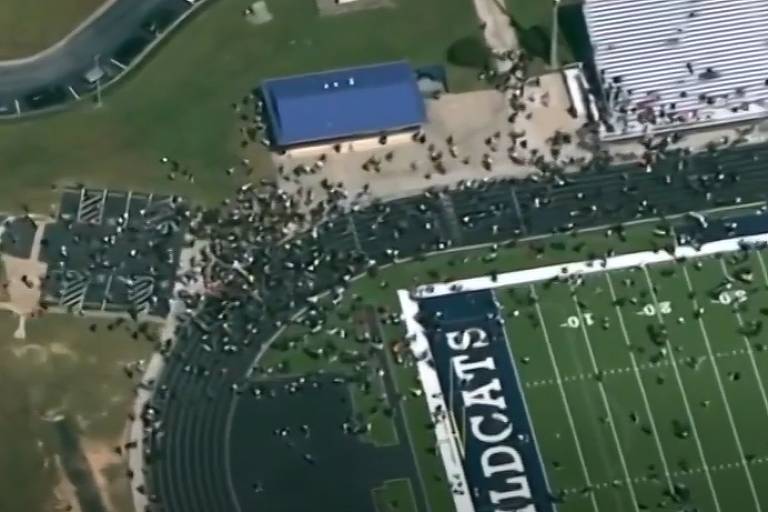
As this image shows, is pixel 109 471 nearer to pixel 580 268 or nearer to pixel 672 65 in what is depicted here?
pixel 580 268

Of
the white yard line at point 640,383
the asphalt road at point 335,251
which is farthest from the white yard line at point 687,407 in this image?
the asphalt road at point 335,251

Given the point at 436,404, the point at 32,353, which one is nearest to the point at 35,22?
the point at 32,353

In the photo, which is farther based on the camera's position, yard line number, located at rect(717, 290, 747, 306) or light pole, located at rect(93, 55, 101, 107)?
light pole, located at rect(93, 55, 101, 107)

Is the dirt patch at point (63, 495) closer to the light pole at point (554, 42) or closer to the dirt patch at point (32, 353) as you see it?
the dirt patch at point (32, 353)

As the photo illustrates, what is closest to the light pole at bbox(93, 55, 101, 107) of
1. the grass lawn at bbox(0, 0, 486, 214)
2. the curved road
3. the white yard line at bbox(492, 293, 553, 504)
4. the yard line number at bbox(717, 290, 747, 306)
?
the curved road

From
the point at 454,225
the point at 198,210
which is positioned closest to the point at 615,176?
the point at 454,225

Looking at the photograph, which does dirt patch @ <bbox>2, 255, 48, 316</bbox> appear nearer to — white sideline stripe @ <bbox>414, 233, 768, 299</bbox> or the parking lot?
the parking lot

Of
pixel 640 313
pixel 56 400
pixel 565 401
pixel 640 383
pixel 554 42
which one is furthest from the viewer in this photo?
pixel 554 42
